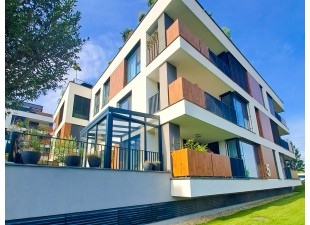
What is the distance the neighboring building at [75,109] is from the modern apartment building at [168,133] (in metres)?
4.34

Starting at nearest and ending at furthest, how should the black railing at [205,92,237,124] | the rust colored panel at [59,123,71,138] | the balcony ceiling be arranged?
the balcony ceiling, the black railing at [205,92,237,124], the rust colored panel at [59,123,71,138]

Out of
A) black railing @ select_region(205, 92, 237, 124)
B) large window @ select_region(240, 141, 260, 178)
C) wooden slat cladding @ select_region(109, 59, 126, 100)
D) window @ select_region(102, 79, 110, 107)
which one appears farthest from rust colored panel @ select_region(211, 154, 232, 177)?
window @ select_region(102, 79, 110, 107)

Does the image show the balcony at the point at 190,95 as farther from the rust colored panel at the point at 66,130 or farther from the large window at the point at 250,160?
the rust colored panel at the point at 66,130

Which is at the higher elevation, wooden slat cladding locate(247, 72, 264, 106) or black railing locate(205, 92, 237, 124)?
wooden slat cladding locate(247, 72, 264, 106)

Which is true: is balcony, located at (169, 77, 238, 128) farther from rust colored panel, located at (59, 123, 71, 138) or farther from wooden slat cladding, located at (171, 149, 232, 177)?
rust colored panel, located at (59, 123, 71, 138)

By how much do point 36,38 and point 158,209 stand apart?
1009 centimetres

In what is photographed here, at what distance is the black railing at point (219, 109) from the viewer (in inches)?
486

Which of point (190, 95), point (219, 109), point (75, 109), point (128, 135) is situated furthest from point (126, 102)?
point (75, 109)

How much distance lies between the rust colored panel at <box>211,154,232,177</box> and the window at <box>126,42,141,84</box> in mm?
A: 8274

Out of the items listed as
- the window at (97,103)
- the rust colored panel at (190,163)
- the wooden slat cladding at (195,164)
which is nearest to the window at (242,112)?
the wooden slat cladding at (195,164)

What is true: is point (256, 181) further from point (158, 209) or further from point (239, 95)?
point (158, 209)

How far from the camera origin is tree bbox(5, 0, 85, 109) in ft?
30.9

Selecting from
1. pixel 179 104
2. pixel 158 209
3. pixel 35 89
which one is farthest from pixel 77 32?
pixel 158 209

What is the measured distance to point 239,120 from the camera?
15766 millimetres
